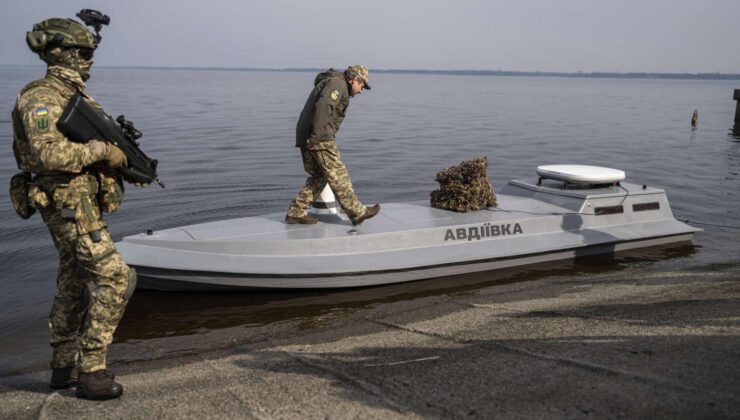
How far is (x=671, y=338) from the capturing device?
550 centimetres

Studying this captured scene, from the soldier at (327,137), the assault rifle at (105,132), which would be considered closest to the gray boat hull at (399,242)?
the soldier at (327,137)

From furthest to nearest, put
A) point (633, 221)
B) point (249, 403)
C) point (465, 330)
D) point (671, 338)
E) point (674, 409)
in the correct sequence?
1. point (633, 221)
2. point (465, 330)
3. point (671, 338)
4. point (249, 403)
5. point (674, 409)

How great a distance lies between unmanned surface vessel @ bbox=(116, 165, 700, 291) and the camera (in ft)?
25.3

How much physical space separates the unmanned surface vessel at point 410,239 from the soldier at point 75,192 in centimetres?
301

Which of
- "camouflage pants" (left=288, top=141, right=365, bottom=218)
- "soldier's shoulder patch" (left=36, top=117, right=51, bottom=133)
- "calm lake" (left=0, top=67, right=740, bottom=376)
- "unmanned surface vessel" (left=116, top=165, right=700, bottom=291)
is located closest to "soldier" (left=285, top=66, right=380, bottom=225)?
"camouflage pants" (left=288, top=141, right=365, bottom=218)

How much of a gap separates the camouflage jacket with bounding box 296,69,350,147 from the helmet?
12.1ft

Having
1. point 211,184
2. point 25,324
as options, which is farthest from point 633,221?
A: point 211,184

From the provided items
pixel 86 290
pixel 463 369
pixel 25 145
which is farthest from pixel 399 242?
pixel 25 145

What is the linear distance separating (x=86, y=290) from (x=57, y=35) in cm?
179

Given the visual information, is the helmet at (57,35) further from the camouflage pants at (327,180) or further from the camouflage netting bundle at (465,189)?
the camouflage netting bundle at (465,189)

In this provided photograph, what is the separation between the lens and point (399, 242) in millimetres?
8375

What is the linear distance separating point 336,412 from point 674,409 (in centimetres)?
222

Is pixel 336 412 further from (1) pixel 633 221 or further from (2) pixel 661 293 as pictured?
(1) pixel 633 221

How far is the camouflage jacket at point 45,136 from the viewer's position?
4.09 meters
